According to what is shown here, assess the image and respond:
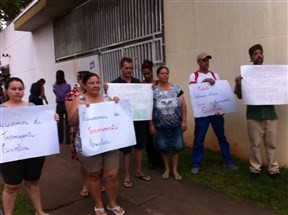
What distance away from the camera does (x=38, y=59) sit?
1476 cm

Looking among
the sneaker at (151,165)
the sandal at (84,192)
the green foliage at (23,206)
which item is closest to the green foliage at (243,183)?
the sneaker at (151,165)

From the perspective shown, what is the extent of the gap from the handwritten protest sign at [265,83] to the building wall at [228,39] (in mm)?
433

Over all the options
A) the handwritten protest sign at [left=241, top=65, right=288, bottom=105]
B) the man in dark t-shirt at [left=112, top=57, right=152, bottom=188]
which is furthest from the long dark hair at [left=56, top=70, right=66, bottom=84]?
the handwritten protest sign at [left=241, top=65, right=288, bottom=105]

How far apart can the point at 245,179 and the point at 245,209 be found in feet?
2.73

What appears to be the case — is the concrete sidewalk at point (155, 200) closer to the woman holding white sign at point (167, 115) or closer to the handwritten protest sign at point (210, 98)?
the woman holding white sign at point (167, 115)

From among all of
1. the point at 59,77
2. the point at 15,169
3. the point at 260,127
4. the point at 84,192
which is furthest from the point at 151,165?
the point at 59,77

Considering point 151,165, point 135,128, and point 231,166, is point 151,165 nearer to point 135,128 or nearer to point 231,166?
point 135,128

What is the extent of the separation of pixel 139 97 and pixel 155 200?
1397 millimetres

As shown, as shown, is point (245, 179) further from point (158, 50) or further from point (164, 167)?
point (158, 50)

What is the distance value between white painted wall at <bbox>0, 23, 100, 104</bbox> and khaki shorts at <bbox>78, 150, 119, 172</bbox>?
6.53 meters

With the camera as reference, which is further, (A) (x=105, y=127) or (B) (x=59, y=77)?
(B) (x=59, y=77)

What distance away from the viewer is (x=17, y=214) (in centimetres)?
391

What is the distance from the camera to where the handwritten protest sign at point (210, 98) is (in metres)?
4.85

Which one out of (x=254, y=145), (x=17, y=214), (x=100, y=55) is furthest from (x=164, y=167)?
(x=100, y=55)
